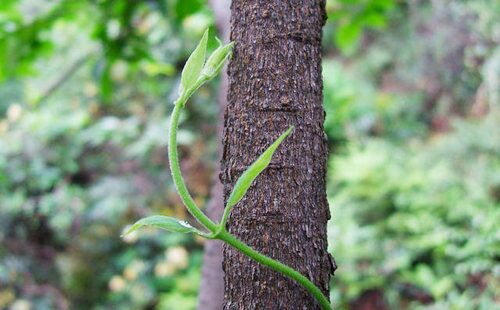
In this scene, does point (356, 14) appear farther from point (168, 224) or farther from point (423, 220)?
point (423, 220)

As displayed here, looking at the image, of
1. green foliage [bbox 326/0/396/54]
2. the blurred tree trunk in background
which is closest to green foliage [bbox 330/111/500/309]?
green foliage [bbox 326/0/396/54]

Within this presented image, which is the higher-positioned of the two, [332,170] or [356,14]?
[332,170]

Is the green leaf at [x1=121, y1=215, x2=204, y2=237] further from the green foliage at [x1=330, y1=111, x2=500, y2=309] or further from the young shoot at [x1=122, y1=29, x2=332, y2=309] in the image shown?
the green foliage at [x1=330, y1=111, x2=500, y2=309]

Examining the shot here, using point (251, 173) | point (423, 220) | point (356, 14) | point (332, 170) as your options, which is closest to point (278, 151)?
point (251, 173)

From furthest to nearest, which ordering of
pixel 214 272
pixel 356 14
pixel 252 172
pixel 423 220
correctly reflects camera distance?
pixel 423 220
pixel 356 14
pixel 214 272
pixel 252 172

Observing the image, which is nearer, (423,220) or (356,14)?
(356,14)

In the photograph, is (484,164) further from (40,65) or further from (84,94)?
(40,65)

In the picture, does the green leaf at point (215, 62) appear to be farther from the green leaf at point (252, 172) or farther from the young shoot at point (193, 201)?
the green leaf at point (252, 172)

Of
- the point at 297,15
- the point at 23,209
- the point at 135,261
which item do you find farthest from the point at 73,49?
the point at 297,15
